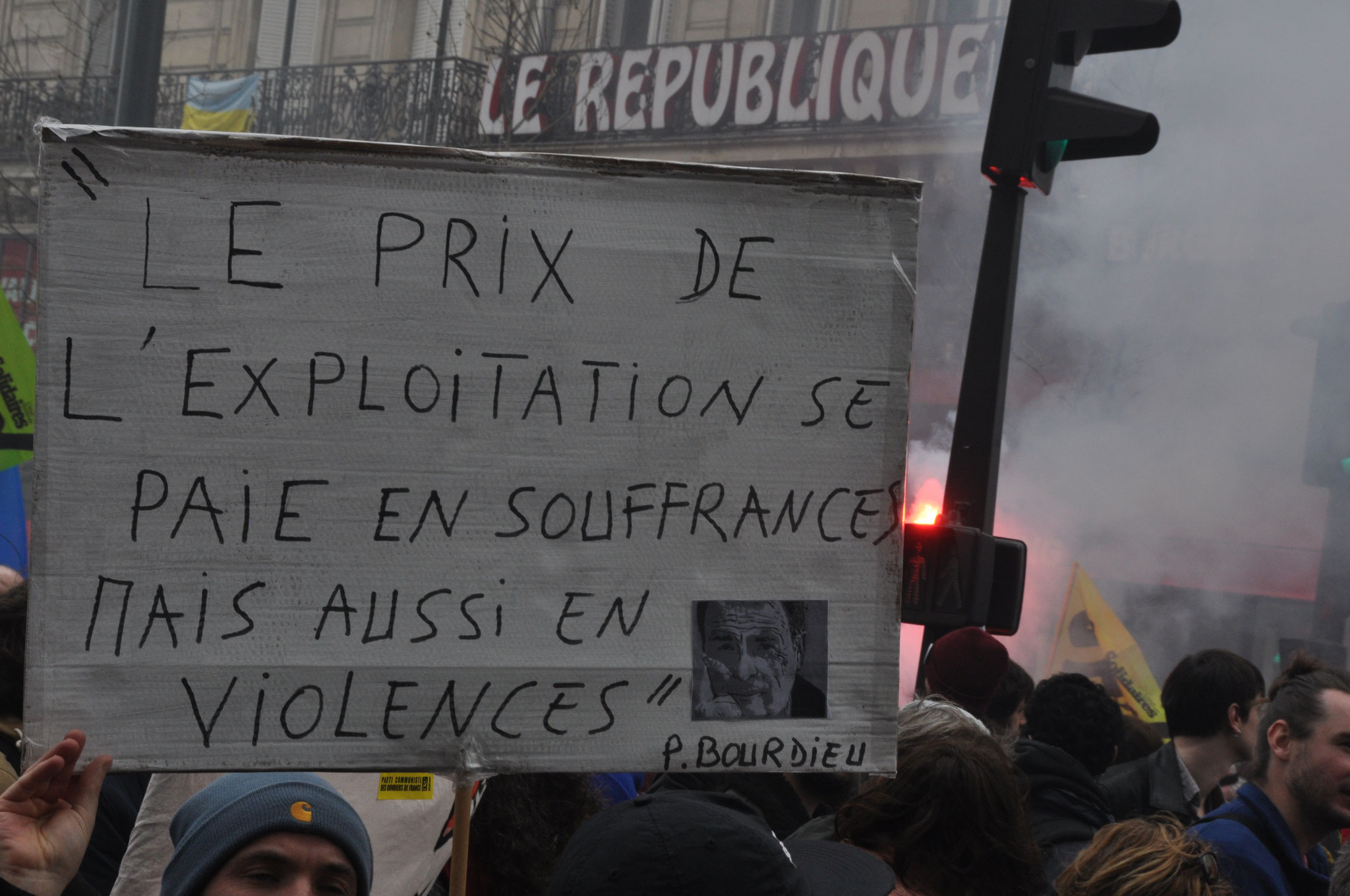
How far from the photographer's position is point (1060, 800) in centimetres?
333

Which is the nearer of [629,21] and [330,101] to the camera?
[629,21]

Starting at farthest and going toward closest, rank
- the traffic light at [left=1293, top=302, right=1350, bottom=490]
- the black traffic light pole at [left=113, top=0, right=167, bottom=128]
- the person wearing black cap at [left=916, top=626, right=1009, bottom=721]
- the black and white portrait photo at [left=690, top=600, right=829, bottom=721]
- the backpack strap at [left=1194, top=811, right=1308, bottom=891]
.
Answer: the traffic light at [left=1293, top=302, right=1350, bottom=490], the black traffic light pole at [left=113, top=0, right=167, bottom=128], the person wearing black cap at [left=916, top=626, right=1009, bottom=721], the backpack strap at [left=1194, top=811, right=1308, bottom=891], the black and white portrait photo at [left=690, top=600, right=829, bottom=721]

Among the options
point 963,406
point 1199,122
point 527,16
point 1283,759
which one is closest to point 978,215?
point 1199,122

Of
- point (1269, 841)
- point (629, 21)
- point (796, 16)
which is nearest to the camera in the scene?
point (1269, 841)

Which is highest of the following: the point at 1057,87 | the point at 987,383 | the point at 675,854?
the point at 1057,87

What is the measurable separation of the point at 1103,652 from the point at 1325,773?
12.9 feet

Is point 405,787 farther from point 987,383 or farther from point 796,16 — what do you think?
point 796,16

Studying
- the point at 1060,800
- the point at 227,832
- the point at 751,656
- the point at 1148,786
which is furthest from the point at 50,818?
the point at 1148,786

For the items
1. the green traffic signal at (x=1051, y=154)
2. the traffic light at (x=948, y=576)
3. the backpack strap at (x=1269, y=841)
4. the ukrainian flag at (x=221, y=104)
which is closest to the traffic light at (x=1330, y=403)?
the green traffic signal at (x=1051, y=154)

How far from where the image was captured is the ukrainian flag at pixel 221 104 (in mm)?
16969

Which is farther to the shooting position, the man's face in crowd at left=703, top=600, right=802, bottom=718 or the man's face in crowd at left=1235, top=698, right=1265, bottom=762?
the man's face in crowd at left=1235, top=698, right=1265, bottom=762

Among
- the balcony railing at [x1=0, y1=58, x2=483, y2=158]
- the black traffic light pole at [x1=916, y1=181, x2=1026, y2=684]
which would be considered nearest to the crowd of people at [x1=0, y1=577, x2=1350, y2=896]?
the black traffic light pole at [x1=916, y1=181, x2=1026, y2=684]

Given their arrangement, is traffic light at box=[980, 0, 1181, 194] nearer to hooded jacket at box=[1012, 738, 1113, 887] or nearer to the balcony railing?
hooded jacket at box=[1012, 738, 1113, 887]

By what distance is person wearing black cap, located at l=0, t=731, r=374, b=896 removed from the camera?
1.81m
